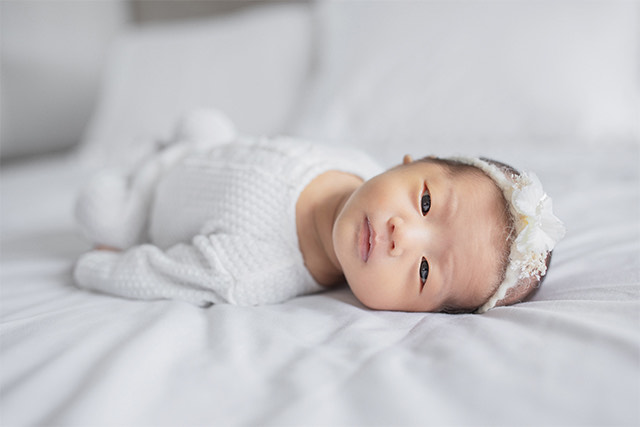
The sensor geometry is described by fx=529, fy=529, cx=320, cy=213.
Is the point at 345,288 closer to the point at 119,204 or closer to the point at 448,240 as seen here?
the point at 448,240

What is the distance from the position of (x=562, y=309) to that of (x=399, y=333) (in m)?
0.21

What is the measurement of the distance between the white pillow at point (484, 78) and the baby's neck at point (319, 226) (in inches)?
23.1

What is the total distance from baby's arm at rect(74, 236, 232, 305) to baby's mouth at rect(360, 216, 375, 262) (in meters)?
0.22

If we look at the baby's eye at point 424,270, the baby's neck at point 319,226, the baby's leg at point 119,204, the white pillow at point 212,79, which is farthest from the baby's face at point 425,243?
the white pillow at point 212,79

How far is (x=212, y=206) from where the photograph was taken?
3.35 feet

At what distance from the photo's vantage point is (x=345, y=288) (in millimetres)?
1017

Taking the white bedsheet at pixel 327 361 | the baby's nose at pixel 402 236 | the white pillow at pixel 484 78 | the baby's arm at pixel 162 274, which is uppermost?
the white pillow at pixel 484 78

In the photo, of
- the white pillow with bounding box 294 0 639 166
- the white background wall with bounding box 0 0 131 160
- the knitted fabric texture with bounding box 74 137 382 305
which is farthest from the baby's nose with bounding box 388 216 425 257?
the white background wall with bounding box 0 0 131 160

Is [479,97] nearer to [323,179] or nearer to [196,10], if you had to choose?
[323,179]

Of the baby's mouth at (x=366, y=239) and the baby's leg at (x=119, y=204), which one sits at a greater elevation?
the baby's mouth at (x=366, y=239)

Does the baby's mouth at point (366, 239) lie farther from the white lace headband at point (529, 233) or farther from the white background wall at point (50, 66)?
the white background wall at point (50, 66)

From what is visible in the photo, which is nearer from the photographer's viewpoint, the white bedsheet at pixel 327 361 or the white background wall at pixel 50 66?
the white bedsheet at pixel 327 361

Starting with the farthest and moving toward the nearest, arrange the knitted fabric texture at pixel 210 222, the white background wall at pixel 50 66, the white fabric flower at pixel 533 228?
1. the white background wall at pixel 50 66
2. the knitted fabric texture at pixel 210 222
3. the white fabric flower at pixel 533 228

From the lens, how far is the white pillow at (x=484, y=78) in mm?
1581
